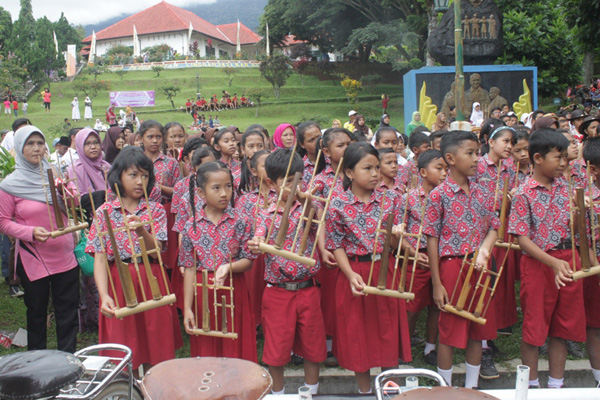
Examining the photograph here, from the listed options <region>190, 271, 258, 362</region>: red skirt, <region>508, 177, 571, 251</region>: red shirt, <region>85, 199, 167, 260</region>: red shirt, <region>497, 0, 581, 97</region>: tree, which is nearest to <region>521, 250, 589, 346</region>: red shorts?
<region>508, 177, 571, 251</region>: red shirt

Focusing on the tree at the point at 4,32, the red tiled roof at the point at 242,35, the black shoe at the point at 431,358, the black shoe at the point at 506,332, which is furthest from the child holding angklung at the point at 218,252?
the red tiled roof at the point at 242,35

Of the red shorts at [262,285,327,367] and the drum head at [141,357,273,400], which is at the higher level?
the drum head at [141,357,273,400]

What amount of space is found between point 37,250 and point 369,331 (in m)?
2.50

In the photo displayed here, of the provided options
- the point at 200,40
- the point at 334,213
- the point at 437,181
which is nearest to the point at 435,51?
the point at 437,181

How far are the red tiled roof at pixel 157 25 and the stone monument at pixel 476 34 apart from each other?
2215 inches

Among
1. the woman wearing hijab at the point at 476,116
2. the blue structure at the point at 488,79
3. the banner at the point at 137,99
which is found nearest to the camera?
the woman wearing hijab at the point at 476,116

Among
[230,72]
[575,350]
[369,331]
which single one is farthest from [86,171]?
[230,72]

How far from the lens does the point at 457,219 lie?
12.4 feet

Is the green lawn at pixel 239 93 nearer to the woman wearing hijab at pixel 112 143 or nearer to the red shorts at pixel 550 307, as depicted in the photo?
the woman wearing hijab at pixel 112 143

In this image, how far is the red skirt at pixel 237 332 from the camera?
12.0 feet

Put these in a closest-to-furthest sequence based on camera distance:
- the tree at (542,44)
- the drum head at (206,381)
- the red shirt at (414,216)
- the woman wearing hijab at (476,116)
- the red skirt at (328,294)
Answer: the drum head at (206,381) < the red shirt at (414,216) < the red skirt at (328,294) < the woman wearing hijab at (476,116) < the tree at (542,44)

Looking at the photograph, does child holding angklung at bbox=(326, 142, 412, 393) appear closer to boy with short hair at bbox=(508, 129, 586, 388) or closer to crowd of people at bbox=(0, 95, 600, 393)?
crowd of people at bbox=(0, 95, 600, 393)

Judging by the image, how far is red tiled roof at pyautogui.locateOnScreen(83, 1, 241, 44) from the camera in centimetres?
7000

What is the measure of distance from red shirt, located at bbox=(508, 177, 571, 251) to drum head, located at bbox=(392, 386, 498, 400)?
6.30 feet
